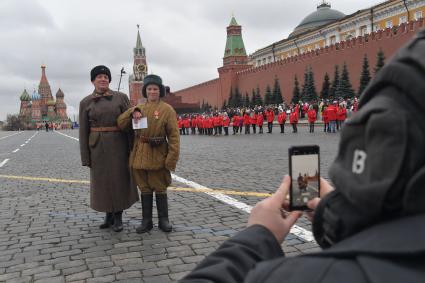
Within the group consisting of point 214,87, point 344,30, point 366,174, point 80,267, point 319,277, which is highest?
point 344,30

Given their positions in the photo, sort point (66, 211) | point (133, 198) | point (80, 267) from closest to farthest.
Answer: point (80, 267), point (133, 198), point (66, 211)

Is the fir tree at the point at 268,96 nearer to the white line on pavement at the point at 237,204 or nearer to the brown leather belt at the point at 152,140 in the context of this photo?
the white line on pavement at the point at 237,204

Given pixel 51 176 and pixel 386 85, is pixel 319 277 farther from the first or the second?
pixel 51 176

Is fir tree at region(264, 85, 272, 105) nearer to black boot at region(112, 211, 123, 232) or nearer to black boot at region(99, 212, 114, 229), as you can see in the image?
black boot at region(99, 212, 114, 229)

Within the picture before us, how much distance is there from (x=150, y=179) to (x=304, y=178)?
12.3 ft

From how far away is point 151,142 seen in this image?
16.1 feet

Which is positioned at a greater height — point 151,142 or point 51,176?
point 151,142

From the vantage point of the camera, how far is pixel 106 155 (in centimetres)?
512

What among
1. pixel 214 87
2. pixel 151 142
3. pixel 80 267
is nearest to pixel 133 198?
pixel 151 142

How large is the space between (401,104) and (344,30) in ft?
187

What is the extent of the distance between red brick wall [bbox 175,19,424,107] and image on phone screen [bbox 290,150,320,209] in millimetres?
27497

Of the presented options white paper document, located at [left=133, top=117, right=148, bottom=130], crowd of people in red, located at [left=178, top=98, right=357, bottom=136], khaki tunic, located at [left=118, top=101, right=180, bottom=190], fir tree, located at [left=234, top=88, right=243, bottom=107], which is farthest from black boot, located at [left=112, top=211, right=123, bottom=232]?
fir tree, located at [left=234, top=88, right=243, bottom=107]

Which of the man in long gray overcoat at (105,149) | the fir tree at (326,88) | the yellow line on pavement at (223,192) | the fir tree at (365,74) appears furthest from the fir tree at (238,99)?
the man in long gray overcoat at (105,149)

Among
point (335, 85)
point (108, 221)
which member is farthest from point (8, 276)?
point (335, 85)
